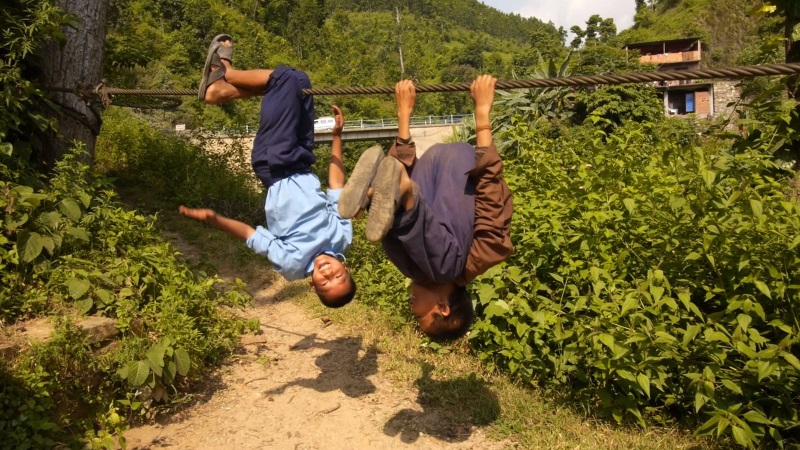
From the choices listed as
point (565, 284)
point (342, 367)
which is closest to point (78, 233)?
point (342, 367)

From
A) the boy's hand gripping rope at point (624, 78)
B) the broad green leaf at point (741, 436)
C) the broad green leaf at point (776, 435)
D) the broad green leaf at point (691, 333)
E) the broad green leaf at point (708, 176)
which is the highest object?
the boy's hand gripping rope at point (624, 78)

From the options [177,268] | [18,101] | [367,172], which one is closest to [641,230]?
[367,172]

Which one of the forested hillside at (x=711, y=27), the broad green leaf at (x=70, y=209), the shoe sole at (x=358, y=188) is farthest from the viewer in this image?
the forested hillside at (x=711, y=27)

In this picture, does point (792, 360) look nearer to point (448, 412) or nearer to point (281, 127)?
point (448, 412)

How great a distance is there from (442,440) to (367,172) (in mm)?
2201

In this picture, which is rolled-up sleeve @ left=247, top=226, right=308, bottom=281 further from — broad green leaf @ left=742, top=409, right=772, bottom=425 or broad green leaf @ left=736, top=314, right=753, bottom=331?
broad green leaf @ left=742, top=409, right=772, bottom=425

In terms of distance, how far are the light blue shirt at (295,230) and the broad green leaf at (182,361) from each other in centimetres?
102

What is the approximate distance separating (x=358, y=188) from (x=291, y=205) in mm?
1000

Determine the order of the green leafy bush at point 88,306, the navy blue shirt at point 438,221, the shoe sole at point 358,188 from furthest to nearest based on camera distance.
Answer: the green leafy bush at point 88,306, the navy blue shirt at point 438,221, the shoe sole at point 358,188

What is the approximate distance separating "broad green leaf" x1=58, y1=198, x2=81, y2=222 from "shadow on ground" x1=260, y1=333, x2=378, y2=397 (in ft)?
6.35

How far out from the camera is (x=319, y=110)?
1853 inches

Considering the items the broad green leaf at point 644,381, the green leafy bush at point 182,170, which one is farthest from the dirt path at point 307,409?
the green leafy bush at point 182,170

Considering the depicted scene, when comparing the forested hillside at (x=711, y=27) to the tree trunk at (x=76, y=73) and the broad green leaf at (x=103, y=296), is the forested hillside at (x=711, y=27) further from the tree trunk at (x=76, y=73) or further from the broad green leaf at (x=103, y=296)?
the broad green leaf at (x=103, y=296)

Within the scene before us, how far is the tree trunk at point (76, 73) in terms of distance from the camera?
4969mm
